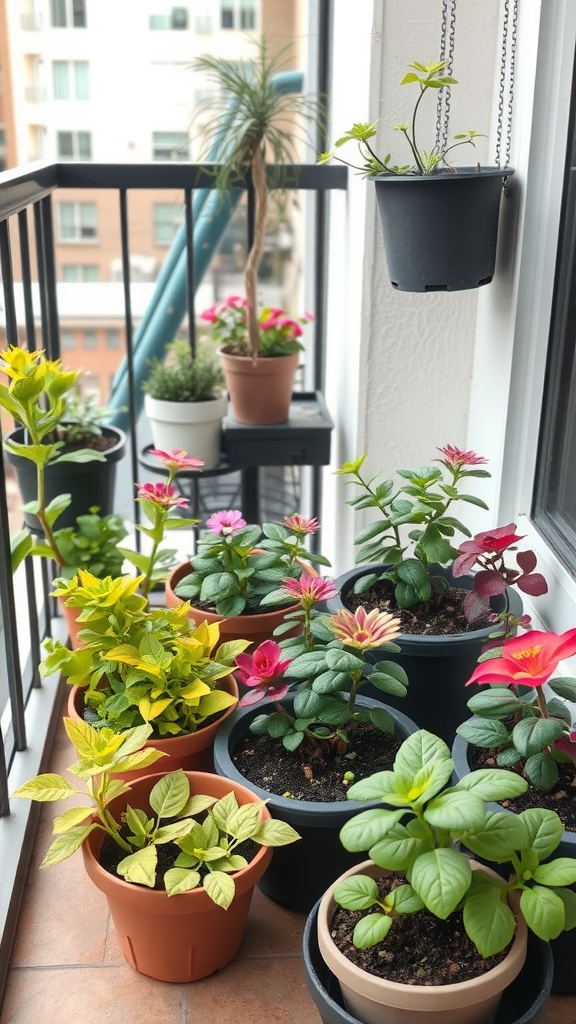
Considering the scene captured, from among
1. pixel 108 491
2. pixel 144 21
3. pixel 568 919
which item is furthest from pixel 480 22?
pixel 144 21

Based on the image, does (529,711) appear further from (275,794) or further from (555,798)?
Result: (275,794)

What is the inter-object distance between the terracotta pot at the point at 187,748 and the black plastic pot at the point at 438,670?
0.29m

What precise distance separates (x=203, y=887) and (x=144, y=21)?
3240 mm

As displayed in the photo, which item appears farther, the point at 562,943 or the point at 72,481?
the point at 72,481

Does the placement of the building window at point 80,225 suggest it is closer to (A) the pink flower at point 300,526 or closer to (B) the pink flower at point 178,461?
(B) the pink flower at point 178,461

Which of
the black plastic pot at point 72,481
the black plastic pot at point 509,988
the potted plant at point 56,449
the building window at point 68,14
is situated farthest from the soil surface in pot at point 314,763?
the building window at point 68,14

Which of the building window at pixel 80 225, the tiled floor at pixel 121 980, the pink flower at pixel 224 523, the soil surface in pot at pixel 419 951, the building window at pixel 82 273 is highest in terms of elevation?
the building window at pixel 80 225

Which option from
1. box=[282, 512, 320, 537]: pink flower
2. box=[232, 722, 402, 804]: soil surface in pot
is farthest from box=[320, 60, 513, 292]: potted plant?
box=[232, 722, 402, 804]: soil surface in pot

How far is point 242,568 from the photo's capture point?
169 cm


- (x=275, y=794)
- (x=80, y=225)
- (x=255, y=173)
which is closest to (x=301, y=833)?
(x=275, y=794)

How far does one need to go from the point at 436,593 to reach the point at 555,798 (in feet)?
1.66

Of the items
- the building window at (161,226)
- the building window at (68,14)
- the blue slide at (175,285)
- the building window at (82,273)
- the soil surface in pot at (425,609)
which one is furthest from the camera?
the building window at (82,273)

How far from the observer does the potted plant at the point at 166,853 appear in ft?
4.07

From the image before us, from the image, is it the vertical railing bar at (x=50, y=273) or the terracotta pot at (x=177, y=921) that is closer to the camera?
the terracotta pot at (x=177, y=921)
